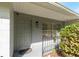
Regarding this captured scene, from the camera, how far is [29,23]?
995 cm

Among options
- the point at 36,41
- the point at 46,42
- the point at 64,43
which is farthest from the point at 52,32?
the point at 64,43

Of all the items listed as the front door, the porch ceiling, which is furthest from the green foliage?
the front door

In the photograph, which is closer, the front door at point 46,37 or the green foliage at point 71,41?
the green foliage at point 71,41

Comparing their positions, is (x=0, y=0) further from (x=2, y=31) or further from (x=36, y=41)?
(x=36, y=41)

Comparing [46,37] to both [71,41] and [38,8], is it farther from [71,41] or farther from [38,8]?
[71,41]

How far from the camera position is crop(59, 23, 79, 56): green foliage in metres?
6.85

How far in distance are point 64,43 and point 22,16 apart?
3.55 m

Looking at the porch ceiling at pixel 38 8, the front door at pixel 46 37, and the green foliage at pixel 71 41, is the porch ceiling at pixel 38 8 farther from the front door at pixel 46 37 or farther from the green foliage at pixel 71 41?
the front door at pixel 46 37

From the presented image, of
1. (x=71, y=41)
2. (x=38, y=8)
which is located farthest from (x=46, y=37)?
(x=71, y=41)

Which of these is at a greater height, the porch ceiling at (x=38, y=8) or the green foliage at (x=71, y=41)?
the porch ceiling at (x=38, y=8)

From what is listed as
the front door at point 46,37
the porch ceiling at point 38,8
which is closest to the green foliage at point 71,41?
the porch ceiling at point 38,8

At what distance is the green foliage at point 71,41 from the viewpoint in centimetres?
685

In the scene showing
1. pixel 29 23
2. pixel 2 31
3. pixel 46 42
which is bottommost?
pixel 46 42

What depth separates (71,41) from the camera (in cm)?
695
